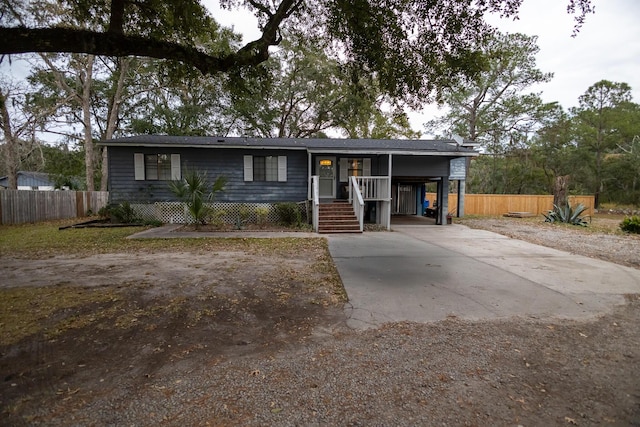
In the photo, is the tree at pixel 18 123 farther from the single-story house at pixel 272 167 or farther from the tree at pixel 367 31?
the tree at pixel 367 31

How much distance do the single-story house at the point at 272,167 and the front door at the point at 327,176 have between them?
0.04m

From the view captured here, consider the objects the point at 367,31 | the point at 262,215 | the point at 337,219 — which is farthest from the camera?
the point at 262,215

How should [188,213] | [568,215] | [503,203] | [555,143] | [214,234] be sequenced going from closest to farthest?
1. [214,234]
2. [188,213]
3. [568,215]
4. [503,203]
5. [555,143]

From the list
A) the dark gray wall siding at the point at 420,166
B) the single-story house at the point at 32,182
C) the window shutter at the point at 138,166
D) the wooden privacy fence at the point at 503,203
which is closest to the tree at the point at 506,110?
the wooden privacy fence at the point at 503,203

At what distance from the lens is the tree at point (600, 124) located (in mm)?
26406

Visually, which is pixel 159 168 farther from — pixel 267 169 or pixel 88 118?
pixel 88 118

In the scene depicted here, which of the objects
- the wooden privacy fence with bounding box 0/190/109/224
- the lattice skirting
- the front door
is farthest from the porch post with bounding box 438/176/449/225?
the wooden privacy fence with bounding box 0/190/109/224

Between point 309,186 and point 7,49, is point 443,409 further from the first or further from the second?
point 309,186

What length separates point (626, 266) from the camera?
20.8 feet

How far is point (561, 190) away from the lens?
16.1m

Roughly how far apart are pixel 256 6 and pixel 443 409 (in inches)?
305

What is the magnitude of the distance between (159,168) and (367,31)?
10.6 m

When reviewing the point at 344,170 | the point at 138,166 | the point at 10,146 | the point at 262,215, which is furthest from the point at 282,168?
the point at 10,146

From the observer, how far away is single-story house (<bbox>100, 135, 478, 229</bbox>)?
12625mm
